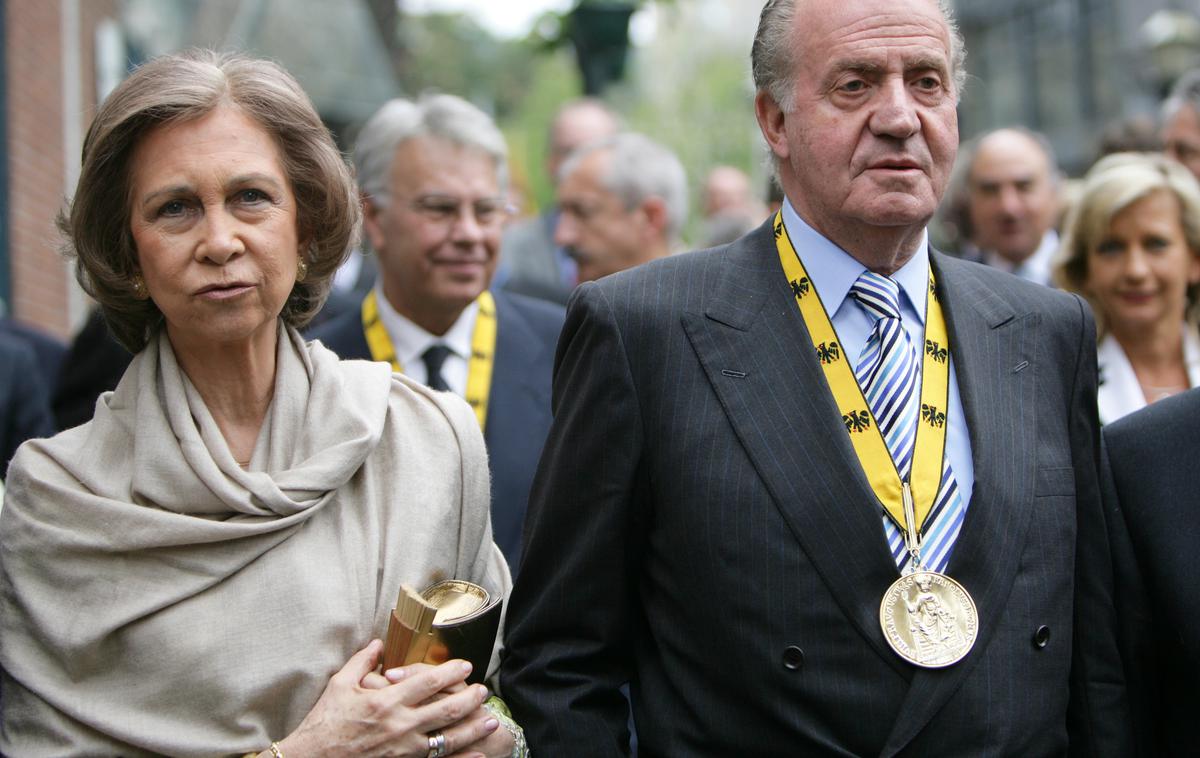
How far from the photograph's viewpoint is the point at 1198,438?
3.37 m

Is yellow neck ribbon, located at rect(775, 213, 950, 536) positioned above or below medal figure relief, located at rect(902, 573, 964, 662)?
above

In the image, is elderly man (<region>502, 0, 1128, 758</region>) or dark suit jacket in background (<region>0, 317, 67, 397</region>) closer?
elderly man (<region>502, 0, 1128, 758</region>)

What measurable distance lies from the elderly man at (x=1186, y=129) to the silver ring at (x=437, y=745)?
5047mm

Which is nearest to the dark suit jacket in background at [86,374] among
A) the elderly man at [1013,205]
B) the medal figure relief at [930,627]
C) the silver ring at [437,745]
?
the silver ring at [437,745]

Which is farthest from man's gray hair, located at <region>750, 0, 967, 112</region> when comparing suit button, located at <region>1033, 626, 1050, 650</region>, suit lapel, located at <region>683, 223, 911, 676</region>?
suit button, located at <region>1033, 626, 1050, 650</region>

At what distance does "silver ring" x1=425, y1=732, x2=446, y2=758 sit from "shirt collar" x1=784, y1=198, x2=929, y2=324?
3.88ft

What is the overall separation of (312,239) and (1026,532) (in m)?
Answer: 1.71

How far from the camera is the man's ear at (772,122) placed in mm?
3326

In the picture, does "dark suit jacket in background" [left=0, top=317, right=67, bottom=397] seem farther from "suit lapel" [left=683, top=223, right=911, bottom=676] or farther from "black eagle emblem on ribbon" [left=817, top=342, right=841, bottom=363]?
"black eagle emblem on ribbon" [left=817, top=342, right=841, bottom=363]

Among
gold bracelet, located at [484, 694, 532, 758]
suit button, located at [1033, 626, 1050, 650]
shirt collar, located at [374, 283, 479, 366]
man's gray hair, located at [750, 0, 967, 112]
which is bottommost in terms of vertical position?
gold bracelet, located at [484, 694, 532, 758]

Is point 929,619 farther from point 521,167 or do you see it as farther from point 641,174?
point 521,167

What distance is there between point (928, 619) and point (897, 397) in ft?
1.54

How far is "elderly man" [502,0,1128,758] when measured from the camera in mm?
2930

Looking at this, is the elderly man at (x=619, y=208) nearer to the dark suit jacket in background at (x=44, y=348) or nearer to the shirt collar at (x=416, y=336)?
the shirt collar at (x=416, y=336)
